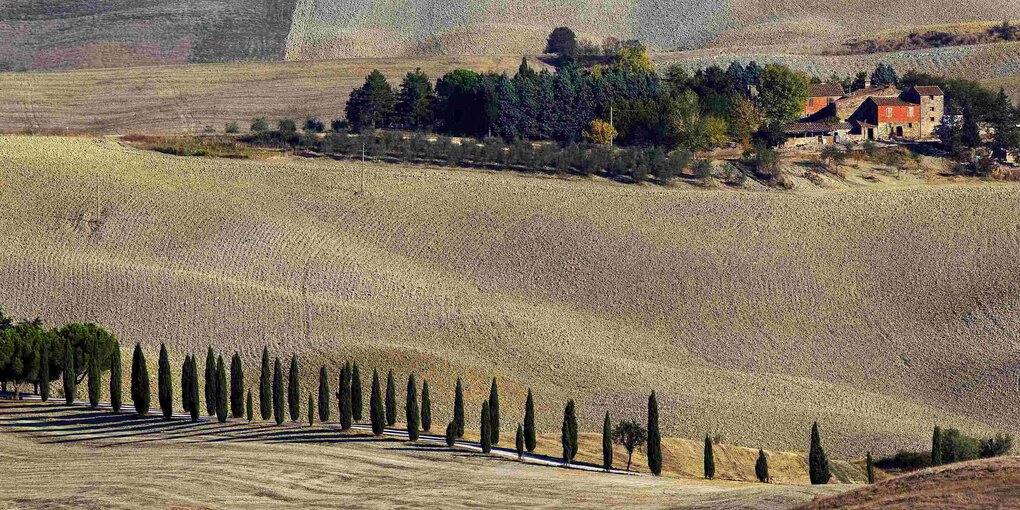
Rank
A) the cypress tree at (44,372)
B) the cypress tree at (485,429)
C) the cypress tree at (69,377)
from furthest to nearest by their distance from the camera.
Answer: the cypress tree at (44,372) → the cypress tree at (69,377) → the cypress tree at (485,429)

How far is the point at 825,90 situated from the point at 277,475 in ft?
292

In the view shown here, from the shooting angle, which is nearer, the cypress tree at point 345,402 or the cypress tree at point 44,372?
the cypress tree at point 345,402

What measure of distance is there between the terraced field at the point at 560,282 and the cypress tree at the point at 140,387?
38.3 ft

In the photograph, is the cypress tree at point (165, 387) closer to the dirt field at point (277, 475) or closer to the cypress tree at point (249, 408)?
the dirt field at point (277, 475)

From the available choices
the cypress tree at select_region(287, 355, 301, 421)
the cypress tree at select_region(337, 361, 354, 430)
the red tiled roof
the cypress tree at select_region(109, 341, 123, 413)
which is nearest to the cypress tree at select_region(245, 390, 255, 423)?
the cypress tree at select_region(287, 355, 301, 421)

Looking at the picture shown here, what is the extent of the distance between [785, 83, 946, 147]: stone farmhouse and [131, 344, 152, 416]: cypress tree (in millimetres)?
66828

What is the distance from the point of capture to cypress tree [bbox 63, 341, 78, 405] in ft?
270

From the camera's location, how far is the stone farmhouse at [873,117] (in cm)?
14000

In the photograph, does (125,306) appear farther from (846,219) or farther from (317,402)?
(846,219)

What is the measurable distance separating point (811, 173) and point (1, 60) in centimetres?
6834

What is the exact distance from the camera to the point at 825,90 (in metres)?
150

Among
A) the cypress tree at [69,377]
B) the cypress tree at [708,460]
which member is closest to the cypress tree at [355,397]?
the cypress tree at [69,377]

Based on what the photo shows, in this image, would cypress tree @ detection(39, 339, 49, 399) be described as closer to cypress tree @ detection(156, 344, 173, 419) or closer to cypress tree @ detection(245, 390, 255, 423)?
cypress tree @ detection(156, 344, 173, 419)

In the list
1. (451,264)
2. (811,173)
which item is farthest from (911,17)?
(451,264)
